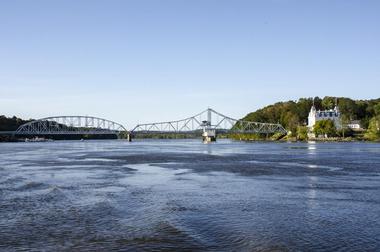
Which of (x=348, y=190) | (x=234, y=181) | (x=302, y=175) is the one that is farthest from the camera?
(x=302, y=175)

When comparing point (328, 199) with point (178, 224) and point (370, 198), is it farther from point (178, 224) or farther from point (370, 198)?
point (178, 224)

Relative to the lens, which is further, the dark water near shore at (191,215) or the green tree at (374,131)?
the green tree at (374,131)

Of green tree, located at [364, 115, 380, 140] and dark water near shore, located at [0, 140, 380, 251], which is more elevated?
green tree, located at [364, 115, 380, 140]

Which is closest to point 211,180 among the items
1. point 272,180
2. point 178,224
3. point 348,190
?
point 272,180

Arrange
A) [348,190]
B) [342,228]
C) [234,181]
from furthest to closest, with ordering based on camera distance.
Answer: [234,181] < [348,190] < [342,228]

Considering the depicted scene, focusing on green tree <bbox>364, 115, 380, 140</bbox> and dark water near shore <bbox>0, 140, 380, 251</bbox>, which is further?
green tree <bbox>364, 115, 380, 140</bbox>

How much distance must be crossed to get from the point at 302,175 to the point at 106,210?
2395cm

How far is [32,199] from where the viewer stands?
29.1 m

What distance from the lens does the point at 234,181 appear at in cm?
3916

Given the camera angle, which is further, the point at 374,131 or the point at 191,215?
the point at 374,131

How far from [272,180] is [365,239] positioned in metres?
20.9

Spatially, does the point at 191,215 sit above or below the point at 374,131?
below

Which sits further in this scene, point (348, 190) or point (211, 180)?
point (211, 180)

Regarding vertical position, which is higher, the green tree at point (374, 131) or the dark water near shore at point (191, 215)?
the green tree at point (374, 131)
